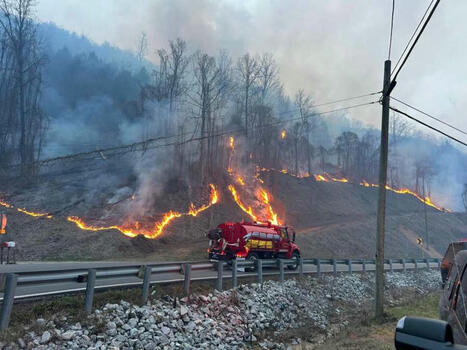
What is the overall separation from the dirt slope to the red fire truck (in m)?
6.71

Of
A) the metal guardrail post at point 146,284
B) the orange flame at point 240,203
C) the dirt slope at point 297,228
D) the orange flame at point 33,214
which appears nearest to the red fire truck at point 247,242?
the dirt slope at point 297,228

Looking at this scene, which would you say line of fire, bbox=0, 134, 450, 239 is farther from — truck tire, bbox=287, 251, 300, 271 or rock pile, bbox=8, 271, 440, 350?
rock pile, bbox=8, 271, 440, 350

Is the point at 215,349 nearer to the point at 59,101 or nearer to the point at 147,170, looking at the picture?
the point at 147,170

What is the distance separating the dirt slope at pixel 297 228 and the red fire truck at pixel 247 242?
22.0 feet

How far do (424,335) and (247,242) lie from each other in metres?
17.9

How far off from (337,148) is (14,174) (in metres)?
65.9

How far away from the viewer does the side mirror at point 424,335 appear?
2035mm

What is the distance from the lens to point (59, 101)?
242ft

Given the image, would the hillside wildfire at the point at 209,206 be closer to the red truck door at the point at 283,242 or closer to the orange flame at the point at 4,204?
the orange flame at the point at 4,204

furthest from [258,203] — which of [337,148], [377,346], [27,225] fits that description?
[337,148]

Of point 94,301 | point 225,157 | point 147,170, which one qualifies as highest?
point 225,157

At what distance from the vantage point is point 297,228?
43.9 meters

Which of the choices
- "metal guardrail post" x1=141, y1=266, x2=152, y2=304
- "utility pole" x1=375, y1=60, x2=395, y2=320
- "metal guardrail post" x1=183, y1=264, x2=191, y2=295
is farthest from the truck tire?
"metal guardrail post" x1=141, y1=266, x2=152, y2=304

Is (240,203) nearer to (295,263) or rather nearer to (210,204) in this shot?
(210,204)
